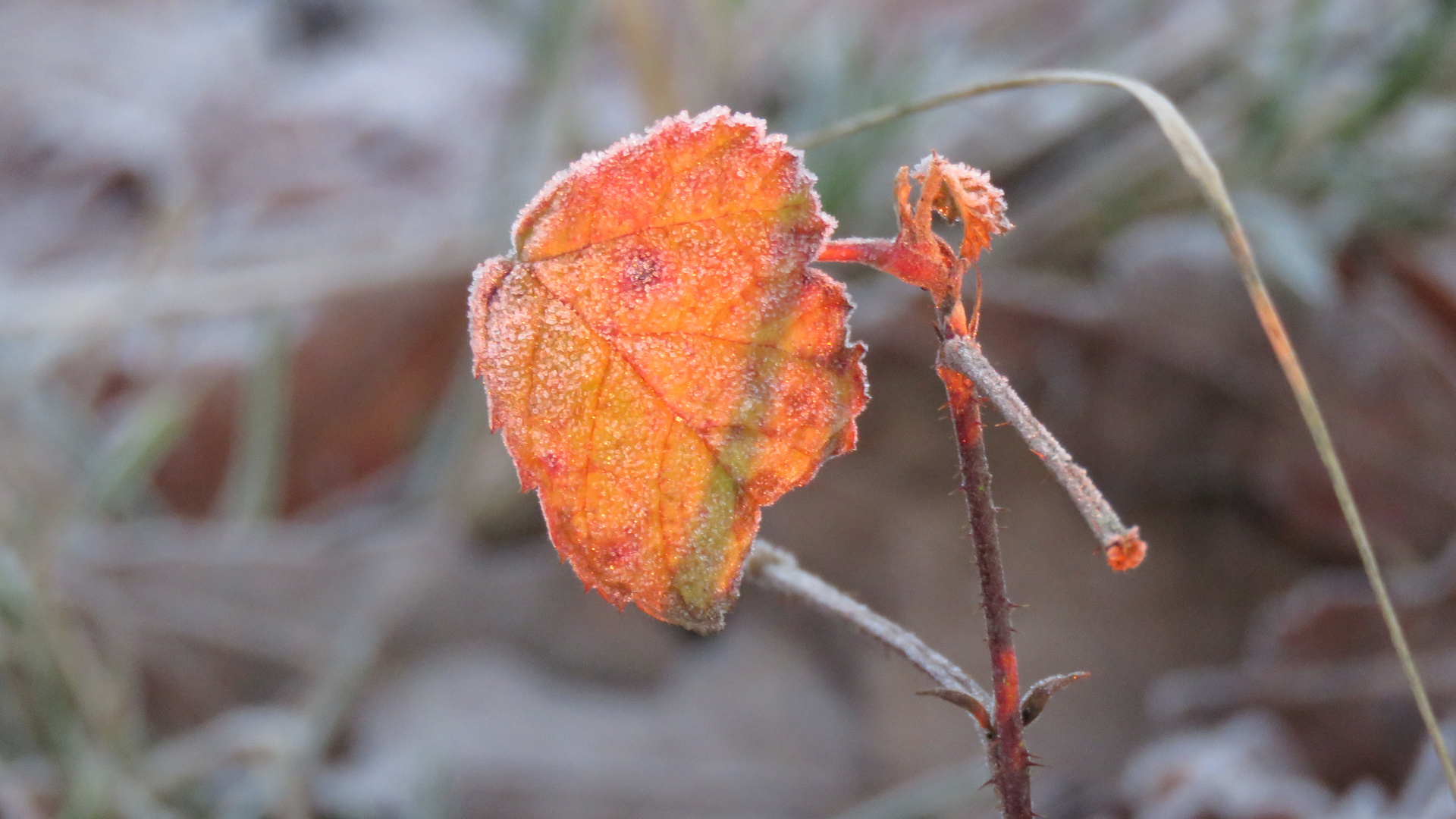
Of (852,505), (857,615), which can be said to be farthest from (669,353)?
(852,505)

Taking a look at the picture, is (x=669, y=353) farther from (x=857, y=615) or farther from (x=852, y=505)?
(x=852, y=505)

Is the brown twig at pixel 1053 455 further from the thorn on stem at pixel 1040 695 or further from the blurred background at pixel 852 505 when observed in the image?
the blurred background at pixel 852 505

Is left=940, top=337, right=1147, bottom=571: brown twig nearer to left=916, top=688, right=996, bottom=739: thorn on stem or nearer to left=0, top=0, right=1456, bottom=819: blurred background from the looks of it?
left=916, top=688, right=996, bottom=739: thorn on stem

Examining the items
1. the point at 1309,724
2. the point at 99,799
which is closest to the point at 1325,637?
the point at 1309,724

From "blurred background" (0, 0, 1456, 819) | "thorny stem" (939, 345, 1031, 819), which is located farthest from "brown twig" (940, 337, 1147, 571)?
"blurred background" (0, 0, 1456, 819)

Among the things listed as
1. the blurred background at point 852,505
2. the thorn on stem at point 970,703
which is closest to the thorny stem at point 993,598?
the thorn on stem at point 970,703

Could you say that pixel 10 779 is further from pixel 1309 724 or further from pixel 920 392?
pixel 1309 724
